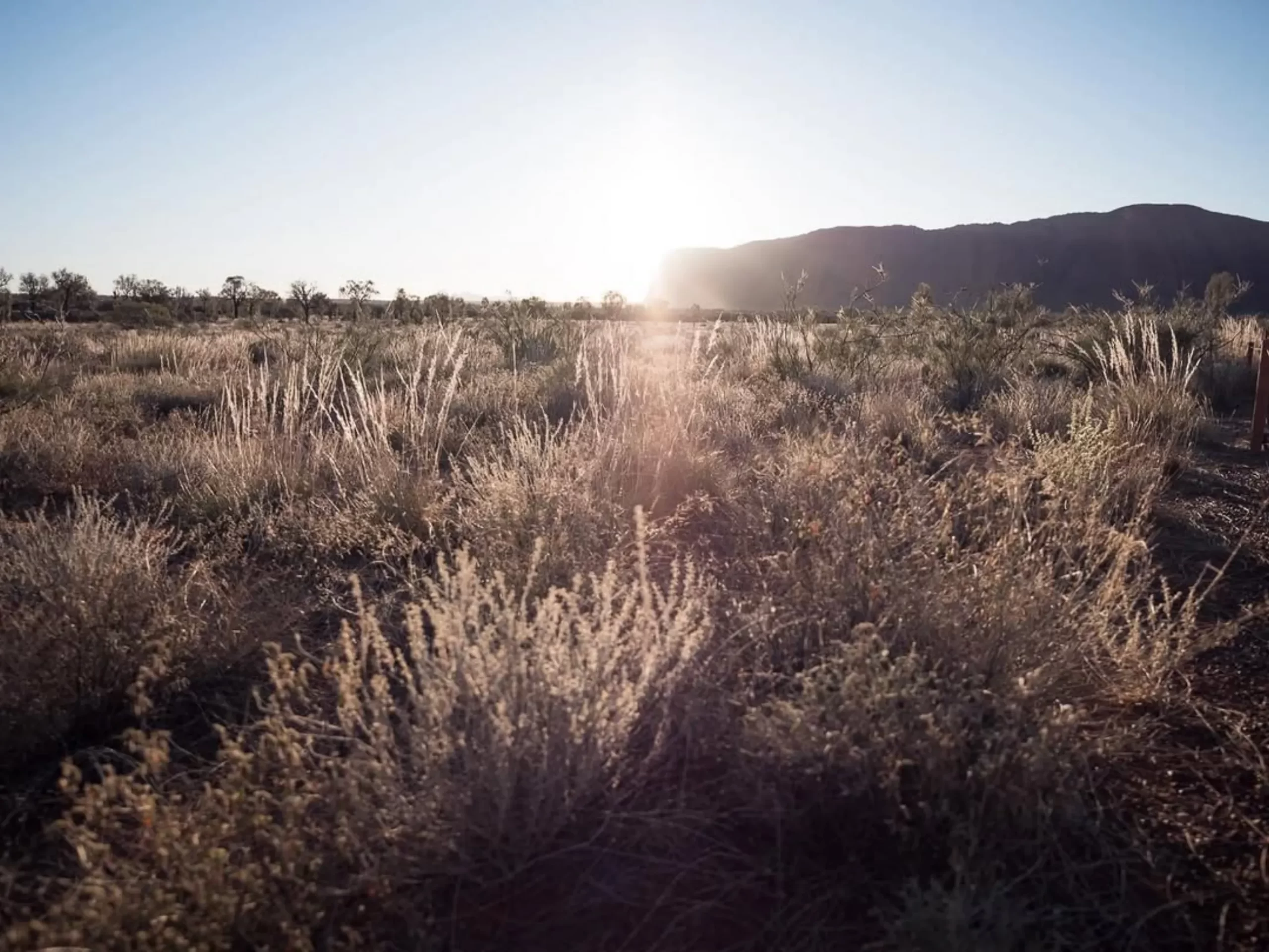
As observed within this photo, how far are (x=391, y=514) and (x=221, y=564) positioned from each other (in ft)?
3.20

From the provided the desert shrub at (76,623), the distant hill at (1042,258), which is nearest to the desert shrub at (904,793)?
the desert shrub at (76,623)

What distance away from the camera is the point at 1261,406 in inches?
310

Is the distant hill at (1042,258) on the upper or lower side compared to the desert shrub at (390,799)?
upper

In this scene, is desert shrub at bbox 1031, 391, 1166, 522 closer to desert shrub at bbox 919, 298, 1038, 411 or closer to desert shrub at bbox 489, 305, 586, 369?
desert shrub at bbox 919, 298, 1038, 411

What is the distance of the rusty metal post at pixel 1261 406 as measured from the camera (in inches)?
298

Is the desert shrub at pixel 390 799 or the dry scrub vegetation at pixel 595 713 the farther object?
the dry scrub vegetation at pixel 595 713

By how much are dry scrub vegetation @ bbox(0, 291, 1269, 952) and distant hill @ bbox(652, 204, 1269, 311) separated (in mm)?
67128

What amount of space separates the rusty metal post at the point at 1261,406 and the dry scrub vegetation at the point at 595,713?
2728 mm

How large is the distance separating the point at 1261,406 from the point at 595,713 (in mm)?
7787

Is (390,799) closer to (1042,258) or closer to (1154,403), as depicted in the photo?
(1154,403)

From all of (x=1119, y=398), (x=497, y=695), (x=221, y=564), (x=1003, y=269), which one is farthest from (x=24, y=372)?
(x=1003, y=269)

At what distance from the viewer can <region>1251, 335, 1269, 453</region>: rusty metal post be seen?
7570mm

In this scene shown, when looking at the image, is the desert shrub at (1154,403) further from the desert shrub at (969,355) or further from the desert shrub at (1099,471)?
the desert shrub at (969,355)

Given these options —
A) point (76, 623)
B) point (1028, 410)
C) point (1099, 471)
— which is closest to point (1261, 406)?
point (1028, 410)
